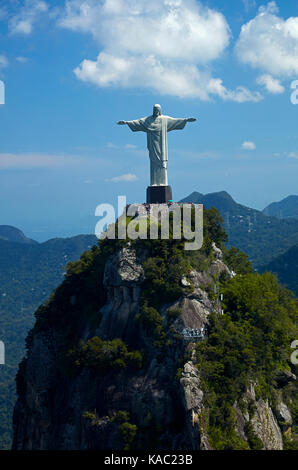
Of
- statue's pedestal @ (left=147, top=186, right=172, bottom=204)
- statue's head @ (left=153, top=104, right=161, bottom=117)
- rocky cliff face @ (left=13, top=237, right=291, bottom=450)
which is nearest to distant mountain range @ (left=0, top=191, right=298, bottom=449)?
rocky cliff face @ (left=13, top=237, right=291, bottom=450)

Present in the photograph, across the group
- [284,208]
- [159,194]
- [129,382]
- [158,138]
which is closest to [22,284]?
[284,208]

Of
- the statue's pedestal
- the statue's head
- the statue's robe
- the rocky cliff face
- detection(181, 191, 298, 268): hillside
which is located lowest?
the rocky cliff face

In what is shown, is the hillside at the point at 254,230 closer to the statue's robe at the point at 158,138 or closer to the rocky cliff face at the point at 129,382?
the statue's robe at the point at 158,138

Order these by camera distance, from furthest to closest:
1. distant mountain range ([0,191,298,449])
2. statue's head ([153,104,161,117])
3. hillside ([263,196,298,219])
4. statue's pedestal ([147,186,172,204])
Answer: hillside ([263,196,298,219]) < distant mountain range ([0,191,298,449]) < statue's head ([153,104,161,117]) < statue's pedestal ([147,186,172,204])

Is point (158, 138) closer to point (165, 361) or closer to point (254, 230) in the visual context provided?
point (165, 361)

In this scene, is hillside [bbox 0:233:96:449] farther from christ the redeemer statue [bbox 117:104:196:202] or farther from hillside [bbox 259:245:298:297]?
christ the redeemer statue [bbox 117:104:196:202]
